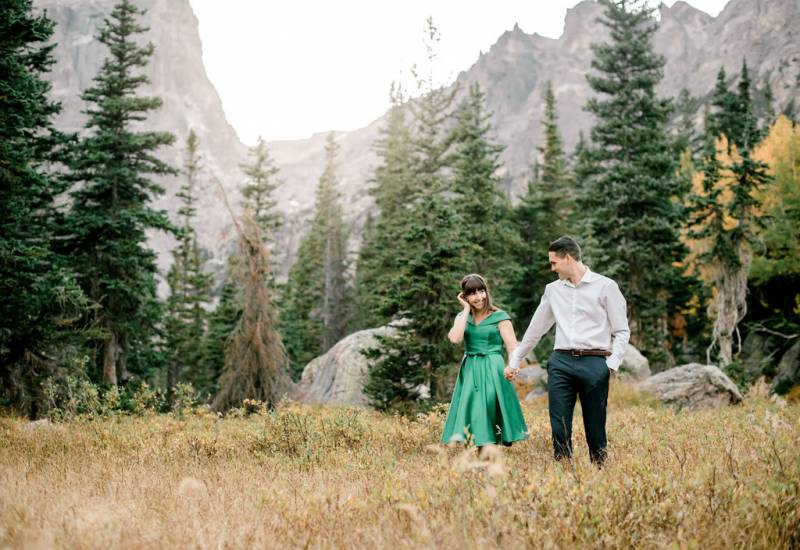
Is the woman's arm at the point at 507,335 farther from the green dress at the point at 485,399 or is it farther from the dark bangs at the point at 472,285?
the dark bangs at the point at 472,285

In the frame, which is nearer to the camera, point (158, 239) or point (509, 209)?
point (509, 209)

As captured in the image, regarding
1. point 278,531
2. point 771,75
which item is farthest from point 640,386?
point 771,75

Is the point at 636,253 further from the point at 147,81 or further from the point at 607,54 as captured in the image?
the point at 147,81

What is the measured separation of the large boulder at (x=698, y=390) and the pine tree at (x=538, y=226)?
51.4 feet

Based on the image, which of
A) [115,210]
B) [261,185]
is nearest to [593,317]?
[115,210]

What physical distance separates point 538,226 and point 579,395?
27.8 metres

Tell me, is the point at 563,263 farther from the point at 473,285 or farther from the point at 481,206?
the point at 481,206

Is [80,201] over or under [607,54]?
under

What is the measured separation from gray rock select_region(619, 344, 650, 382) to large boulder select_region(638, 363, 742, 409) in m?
4.04

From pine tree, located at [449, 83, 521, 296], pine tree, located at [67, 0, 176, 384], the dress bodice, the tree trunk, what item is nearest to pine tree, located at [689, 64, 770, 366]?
pine tree, located at [449, 83, 521, 296]

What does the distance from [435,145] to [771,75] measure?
12107cm

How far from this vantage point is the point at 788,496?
3.48m

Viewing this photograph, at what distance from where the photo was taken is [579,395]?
562 centimetres

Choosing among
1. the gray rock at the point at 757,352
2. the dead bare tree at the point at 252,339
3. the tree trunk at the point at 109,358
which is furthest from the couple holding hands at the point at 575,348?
the gray rock at the point at 757,352
